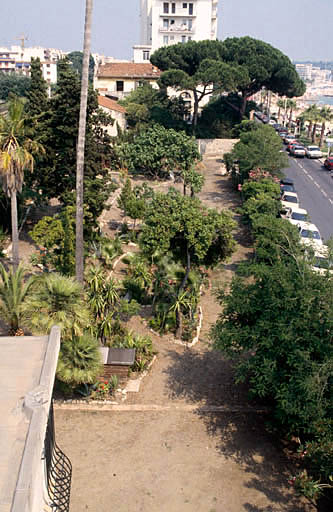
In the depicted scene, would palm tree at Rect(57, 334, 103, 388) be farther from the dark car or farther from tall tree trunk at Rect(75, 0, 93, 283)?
the dark car

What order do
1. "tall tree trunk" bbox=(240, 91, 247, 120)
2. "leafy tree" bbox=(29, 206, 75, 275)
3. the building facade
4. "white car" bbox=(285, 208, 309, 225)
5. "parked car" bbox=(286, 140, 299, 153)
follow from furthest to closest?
1. the building facade
2. "tall tree trunk" bbox=(240, 91, 247, 120)
3. "parked car" bbox=(286, 140, 299, 153)
4. "white car" bbox=(285, 208, 309, 225)
5. "leafy tree" bbox=(29, 206, 75, 275)

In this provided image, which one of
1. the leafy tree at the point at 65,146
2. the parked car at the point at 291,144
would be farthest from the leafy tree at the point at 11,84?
the leafy tree at the point at 65,146

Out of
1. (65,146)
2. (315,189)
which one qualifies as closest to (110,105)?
(315,189)

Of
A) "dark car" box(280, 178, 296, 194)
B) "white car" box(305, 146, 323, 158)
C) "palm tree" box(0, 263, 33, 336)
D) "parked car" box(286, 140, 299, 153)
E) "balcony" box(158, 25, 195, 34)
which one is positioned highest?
"balcony" box(158, 25, 195, 34)

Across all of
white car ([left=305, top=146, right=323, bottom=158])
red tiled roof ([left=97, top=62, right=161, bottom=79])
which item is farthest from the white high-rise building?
white car ([left=305, top=146, right=323, bottom=158])

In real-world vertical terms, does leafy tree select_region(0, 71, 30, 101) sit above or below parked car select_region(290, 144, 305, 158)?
above

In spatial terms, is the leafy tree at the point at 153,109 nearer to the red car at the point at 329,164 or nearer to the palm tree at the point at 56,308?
the red car at the point at 329,164

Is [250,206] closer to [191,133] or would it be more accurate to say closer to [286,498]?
[286,498]

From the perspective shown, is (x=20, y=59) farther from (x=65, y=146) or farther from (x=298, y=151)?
(x=65, y=146)
